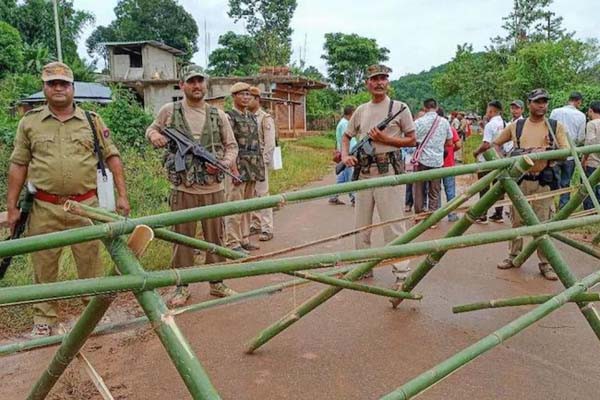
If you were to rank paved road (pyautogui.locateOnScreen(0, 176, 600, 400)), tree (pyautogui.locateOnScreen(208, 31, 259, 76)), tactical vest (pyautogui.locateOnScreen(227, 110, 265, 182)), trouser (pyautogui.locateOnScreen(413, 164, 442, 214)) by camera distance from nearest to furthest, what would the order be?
paved road (pyautogui.locateOnScreen(0, 176, 600, 400)), tactical vest (pyautogui.locateOnScreen(227, 110, 265, 182)), trouser (pyautogui.locateOnScreen(413, 164, 442, 214)), tree (pyautogui.locateOnScreen(208, 31, 259, 76))

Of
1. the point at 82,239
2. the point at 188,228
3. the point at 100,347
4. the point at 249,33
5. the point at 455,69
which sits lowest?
the point at 100,347

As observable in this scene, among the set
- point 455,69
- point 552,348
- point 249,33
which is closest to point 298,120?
point 455,69

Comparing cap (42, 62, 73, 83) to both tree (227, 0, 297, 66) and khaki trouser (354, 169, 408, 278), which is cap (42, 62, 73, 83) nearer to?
khaki trouser (354, 169, 408, 278)

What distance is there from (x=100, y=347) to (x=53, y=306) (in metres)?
0.51

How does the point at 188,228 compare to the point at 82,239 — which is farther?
the point at 188,228

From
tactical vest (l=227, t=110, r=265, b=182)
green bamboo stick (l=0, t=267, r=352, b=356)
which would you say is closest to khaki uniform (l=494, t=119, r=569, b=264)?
tactical vest (l=227, t=110, r=265, b=182)

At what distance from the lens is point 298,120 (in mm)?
26734

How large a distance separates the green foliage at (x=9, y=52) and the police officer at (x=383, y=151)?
84.4 feet

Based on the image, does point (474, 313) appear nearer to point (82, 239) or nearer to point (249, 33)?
point (82, 239)

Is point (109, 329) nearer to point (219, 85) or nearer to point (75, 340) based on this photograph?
point (75, 340)

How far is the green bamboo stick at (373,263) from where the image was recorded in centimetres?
236

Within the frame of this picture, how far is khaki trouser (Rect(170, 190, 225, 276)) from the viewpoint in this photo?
13.0 feet

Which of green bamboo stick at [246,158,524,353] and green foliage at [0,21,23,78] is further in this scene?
green foliage at [0,21,23,78]

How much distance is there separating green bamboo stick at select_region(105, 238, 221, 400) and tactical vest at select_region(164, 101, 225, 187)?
2585 mm
